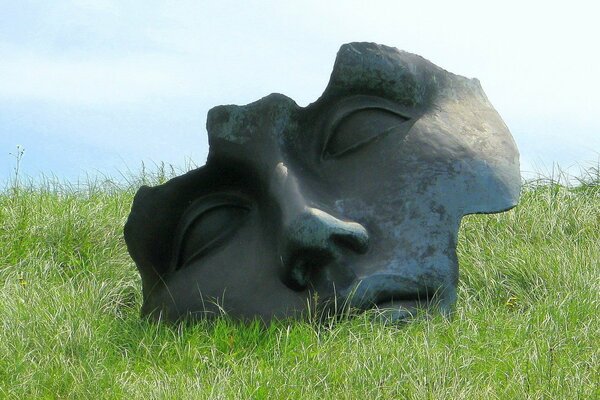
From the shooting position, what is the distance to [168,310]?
20.3 ft

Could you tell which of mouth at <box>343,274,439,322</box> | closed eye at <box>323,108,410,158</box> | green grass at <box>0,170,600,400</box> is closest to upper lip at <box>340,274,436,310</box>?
mouth at <box>343,274,439,322</box>

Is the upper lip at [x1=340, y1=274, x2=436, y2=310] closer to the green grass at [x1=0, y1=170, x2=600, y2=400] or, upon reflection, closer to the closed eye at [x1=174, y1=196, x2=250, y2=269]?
the green grass at [x1=0, y1=170, x2=600, y2=400]

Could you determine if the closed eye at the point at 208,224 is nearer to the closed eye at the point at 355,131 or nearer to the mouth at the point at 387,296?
the closed eye at the point at 355,131

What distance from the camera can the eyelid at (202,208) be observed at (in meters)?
6.13

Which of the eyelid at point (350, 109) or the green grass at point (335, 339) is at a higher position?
the eyelid at point (350, 109)

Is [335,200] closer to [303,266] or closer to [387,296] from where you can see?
[303,266]

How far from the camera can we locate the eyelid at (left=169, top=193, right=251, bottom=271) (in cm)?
613

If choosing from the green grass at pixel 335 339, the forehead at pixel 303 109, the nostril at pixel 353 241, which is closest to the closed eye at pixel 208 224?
the forehead at pixel 303 109

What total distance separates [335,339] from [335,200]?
802 millimetres

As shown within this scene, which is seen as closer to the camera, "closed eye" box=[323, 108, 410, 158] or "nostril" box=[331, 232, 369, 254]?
"nostril" box=[331, 232, 369, 254]

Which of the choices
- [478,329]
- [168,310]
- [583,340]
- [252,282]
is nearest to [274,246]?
[252,282]

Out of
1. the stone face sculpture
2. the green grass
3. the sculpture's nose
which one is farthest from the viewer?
the stone face sculpture

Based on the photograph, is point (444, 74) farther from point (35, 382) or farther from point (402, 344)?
point (35, 382)

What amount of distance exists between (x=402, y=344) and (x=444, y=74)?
195 cm
